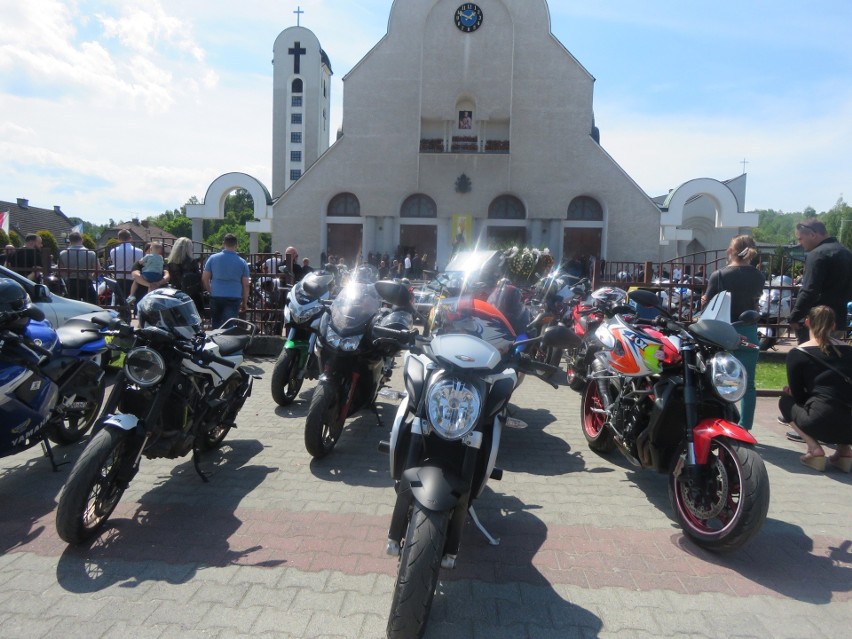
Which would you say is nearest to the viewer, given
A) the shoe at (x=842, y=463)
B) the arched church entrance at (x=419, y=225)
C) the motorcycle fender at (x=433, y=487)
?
the motorcycle fender at (x=433, y=487)

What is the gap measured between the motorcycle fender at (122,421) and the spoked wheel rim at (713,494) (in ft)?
10.6

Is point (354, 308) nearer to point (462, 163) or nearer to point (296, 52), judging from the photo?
point (462, 163)

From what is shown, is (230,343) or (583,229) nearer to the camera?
(230,343)

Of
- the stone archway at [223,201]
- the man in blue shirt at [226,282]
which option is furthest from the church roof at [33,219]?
the man in blue shirt at [226,282]

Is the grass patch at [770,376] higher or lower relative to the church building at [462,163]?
lower

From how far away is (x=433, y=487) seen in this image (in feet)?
8.57

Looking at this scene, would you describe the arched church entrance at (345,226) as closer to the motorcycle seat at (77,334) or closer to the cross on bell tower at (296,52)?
the motorcycle seat at (77,334)

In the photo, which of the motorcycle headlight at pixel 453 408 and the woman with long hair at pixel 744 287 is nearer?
the motorcycle headlight at pixel 453 408

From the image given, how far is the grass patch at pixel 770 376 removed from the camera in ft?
26.2

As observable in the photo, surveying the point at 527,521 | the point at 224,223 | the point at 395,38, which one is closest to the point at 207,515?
the point at 527,521

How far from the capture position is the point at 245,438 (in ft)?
17.8

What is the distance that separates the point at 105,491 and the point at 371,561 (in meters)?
1.57

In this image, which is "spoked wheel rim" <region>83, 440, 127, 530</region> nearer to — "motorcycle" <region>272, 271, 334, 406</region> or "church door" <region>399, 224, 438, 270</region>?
"motorcycle" <region>272, 271, 334, 406</region>

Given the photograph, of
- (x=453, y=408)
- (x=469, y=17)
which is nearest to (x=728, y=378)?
(x=453, y=408)
